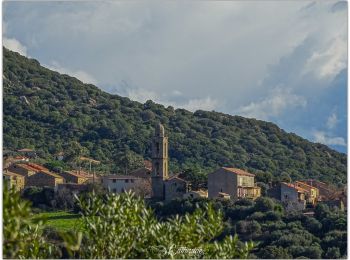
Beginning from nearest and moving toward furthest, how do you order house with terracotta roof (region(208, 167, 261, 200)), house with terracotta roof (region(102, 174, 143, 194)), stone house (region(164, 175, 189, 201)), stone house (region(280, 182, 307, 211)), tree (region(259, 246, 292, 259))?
tree (region(259, 246, 292, 259)) < stone house (region(280, 182, 307, 211)) < house with terracotta roof (region(208, 167, 261, 200)) < house with terracotta roof (region(102, 174, 143, 194)) < stone house (region(164, 175, 189, 201))

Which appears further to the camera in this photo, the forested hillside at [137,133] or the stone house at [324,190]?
the forested hillside at [137,133]

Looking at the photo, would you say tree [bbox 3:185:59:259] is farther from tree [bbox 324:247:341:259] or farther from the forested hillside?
the forested hillside

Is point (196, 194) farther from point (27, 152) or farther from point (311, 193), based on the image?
point (27, 152)

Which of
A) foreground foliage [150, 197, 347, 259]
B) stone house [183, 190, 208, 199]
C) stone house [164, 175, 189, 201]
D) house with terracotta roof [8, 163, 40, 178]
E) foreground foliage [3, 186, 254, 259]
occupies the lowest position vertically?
foreground foliage [3, 186, 254, 259]

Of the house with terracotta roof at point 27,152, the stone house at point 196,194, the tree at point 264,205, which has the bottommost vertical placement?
the tree at point 264,205

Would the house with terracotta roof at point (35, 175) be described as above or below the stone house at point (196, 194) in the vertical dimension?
above

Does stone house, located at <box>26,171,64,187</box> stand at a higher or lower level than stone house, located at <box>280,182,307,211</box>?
higher

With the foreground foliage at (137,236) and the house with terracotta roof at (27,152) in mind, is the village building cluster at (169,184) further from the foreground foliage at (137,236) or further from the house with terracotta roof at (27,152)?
the foreground foliage at (137,236)

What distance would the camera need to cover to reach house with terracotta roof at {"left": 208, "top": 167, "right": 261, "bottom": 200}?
3666 centimetres

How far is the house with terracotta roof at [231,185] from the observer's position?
36656 millimetres

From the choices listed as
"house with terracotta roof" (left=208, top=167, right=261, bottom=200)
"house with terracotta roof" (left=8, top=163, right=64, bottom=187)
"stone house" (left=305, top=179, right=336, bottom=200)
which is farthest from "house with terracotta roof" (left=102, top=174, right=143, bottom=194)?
"stone house" (left=305, top=179, right=336, bottom=200)

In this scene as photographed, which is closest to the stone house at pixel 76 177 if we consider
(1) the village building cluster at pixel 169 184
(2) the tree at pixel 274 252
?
(1) the village building cluster at pixel 169 184

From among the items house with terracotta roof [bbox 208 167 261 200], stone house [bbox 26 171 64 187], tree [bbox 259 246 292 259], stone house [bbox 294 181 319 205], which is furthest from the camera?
stone house [bbox 26 171 64 187]

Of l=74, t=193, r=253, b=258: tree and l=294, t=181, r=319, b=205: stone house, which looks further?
l=294, t=181, r=319, b=205: stone house
